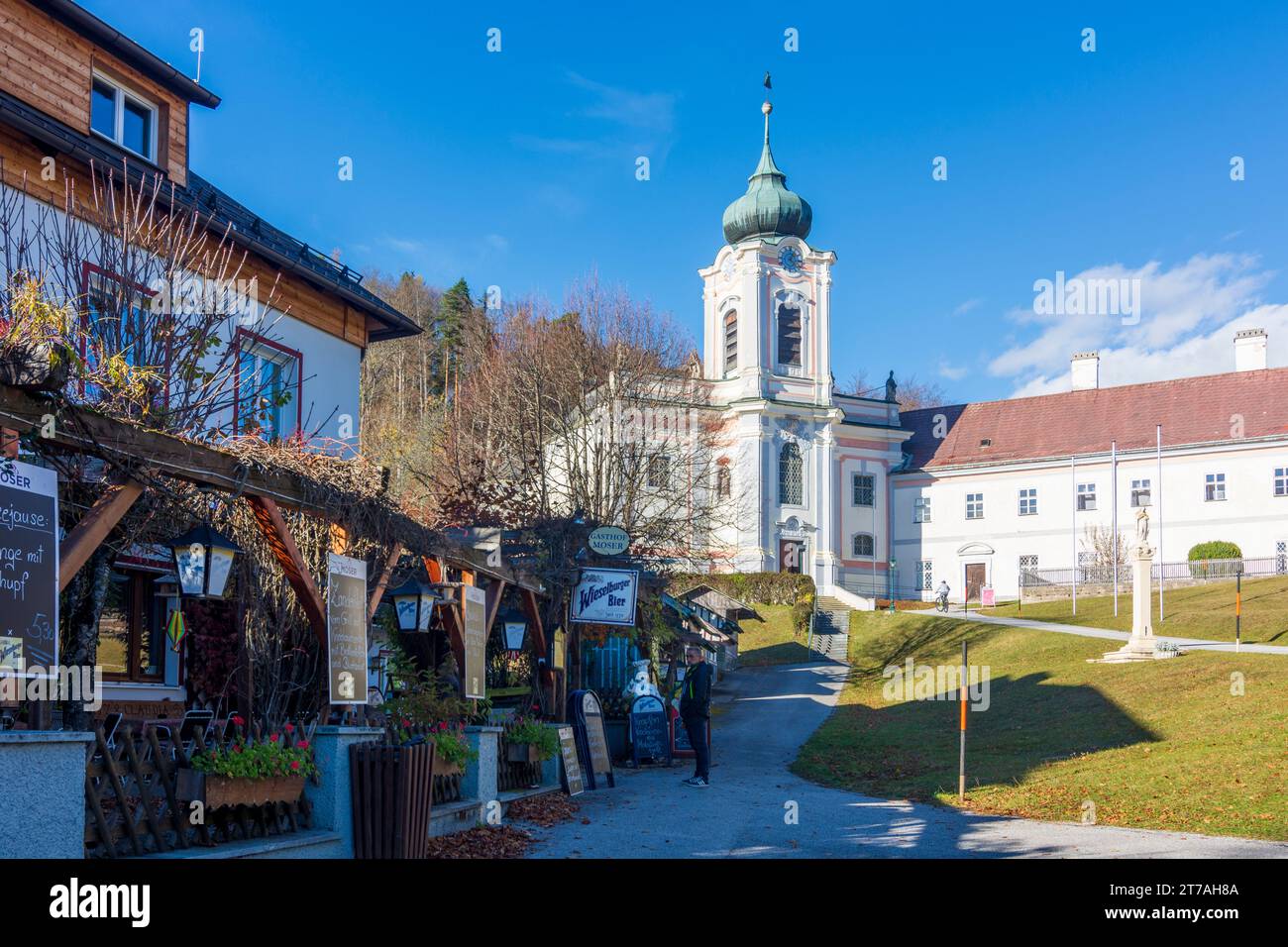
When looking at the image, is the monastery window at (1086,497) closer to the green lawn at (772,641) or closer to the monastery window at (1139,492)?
the monastery window at (1139,492)

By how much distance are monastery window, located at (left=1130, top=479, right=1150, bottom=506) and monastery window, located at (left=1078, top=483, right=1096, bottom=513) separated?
175cm

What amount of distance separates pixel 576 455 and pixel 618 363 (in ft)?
8.81

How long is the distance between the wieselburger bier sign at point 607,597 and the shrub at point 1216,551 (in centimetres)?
4084

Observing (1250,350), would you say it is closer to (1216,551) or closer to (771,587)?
(1216,551)

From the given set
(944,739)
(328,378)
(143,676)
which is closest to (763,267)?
(944,739)

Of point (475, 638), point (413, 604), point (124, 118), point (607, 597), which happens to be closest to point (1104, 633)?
point (607, 597)

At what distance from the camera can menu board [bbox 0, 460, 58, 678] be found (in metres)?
6.62

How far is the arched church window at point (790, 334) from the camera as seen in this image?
186 ft

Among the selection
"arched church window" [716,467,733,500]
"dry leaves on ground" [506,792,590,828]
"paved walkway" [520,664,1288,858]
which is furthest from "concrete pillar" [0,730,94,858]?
"arched church window" [716,467,733,500]

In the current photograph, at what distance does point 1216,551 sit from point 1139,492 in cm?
578

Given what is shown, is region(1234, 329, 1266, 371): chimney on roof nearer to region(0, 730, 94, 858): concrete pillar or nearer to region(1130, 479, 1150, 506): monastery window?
region(1130, 479, 1150, 506): monastery window

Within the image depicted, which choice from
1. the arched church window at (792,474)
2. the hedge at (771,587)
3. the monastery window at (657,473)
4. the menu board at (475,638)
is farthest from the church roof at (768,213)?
the menu board at (475,638)

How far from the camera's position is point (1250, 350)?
58625 mm
